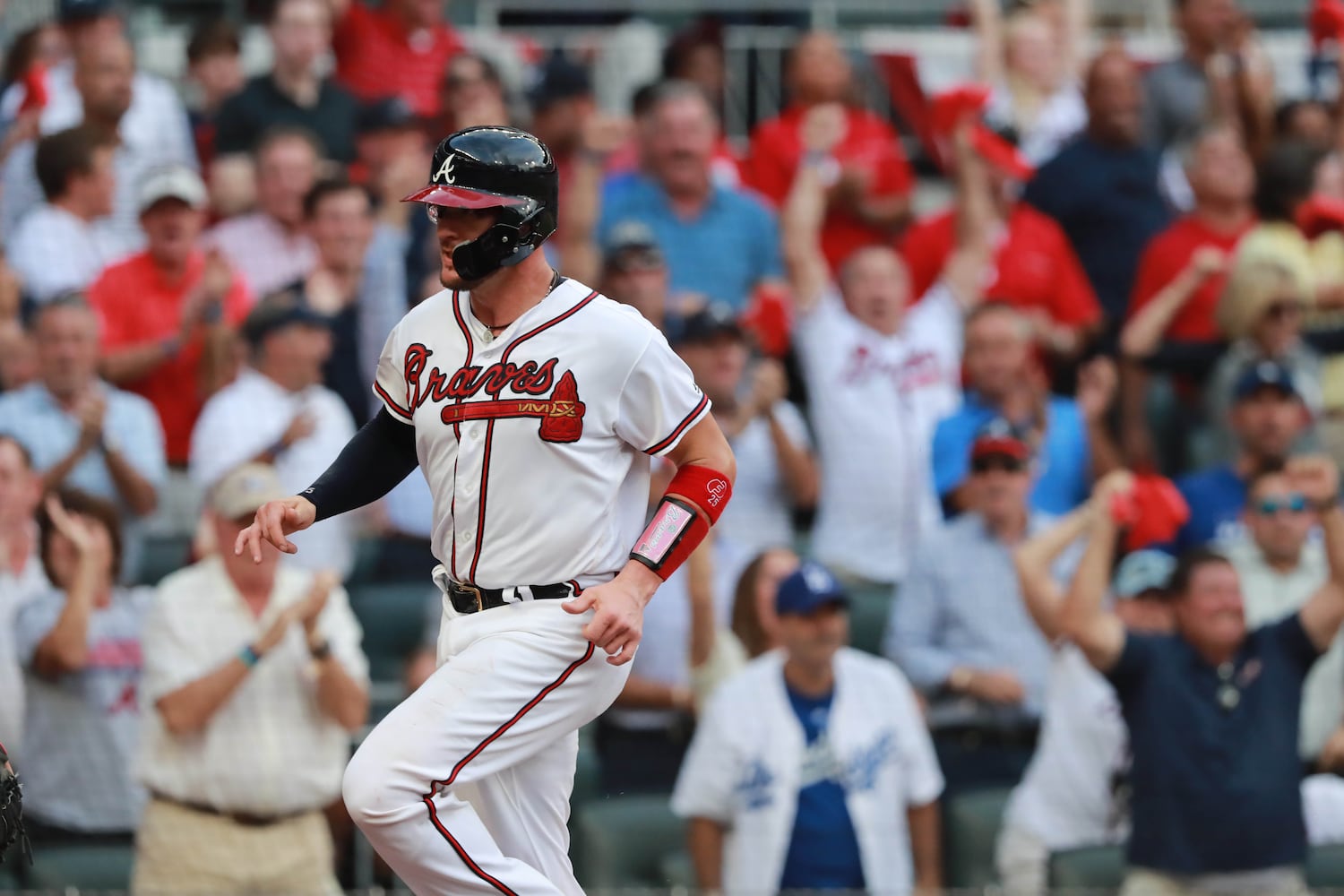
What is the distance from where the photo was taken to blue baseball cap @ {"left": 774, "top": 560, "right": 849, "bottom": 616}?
6262 mm

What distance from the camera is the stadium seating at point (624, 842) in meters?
6.44

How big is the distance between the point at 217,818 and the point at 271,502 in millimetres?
2435

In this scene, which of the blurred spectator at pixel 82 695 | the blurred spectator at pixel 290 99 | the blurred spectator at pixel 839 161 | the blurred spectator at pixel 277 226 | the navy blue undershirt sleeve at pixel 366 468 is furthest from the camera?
the blurred spectator at pixel 839 161

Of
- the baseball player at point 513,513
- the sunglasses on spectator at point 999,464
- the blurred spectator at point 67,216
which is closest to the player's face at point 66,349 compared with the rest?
the blurred spectator at point 67,216

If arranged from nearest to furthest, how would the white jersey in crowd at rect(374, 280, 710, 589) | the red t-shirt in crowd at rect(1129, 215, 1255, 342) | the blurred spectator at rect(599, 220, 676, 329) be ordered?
the white jersey in crowd at rect(374, 280, 710, 589) → the blurred spectator at rect(599, 220, 676, 329) → the red t-shirt in crowd at rect(1129, 215, 1255, 342)

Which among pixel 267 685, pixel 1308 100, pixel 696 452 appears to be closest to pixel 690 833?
pixel 267 685

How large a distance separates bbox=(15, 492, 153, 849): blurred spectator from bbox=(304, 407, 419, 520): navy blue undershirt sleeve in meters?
2.50

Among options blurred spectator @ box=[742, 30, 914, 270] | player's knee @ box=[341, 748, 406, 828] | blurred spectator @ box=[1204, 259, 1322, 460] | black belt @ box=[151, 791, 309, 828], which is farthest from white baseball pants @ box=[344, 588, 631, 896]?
blurred spectator @ box=[742, 30, 914, 270]

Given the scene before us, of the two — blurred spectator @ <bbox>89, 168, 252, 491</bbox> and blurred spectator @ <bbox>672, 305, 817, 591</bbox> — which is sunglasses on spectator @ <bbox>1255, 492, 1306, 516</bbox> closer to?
blurred spectator @ <bbox>672, 305, 817, 591</bbox>

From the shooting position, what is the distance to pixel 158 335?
7.70 m

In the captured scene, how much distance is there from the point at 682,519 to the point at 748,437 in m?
3.89

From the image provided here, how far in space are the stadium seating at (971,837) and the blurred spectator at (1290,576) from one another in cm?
112

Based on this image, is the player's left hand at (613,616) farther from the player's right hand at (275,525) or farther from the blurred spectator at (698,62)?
the blurred spectator at (698,62)

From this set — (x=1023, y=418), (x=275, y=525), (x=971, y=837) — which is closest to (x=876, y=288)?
(x=1023, y=418)
